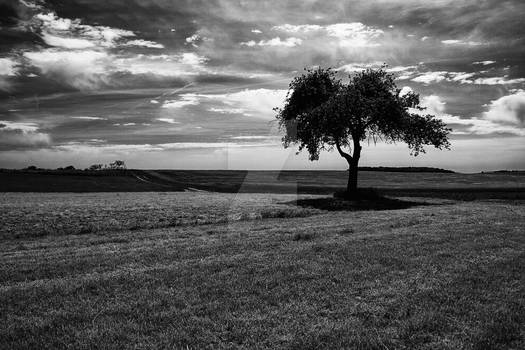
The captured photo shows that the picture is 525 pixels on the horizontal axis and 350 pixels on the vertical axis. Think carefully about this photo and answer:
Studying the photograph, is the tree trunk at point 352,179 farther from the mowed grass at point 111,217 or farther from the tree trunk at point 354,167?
the mowed grass at point 111,217

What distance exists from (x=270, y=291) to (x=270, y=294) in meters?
0.20

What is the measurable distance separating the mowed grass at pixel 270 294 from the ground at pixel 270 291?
3 centimetres

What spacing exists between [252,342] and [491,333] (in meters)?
4.00

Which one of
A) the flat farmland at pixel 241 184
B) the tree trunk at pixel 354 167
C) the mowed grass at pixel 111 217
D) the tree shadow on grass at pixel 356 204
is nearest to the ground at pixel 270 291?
the mowed grass at pixel 111 217

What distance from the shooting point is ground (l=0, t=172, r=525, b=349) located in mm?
6570

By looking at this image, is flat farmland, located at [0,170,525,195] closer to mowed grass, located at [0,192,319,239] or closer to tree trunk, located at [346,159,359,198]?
tree trunk, located at [346,159,359,198]

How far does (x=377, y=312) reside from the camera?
755 centimetres

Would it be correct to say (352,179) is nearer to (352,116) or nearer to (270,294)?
(352,116)

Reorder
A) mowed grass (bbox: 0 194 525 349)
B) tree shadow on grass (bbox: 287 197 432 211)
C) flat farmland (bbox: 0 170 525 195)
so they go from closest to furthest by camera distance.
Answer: mowed grass (bbox: 0 194 525 349) → tree shadow on grass (bbox: 287 197 432 211) → flat farmland (bbox: 0 170 525 195)

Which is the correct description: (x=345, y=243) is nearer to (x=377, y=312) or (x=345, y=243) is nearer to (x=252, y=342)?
(x=377, y=312)

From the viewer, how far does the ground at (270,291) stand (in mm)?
6570

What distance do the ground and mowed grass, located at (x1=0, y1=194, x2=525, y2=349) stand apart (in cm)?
3

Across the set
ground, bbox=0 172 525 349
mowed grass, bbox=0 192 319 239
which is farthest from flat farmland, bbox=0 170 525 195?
ground, bbox=0 172 525 349

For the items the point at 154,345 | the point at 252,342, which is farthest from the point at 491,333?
the point at 154,345
